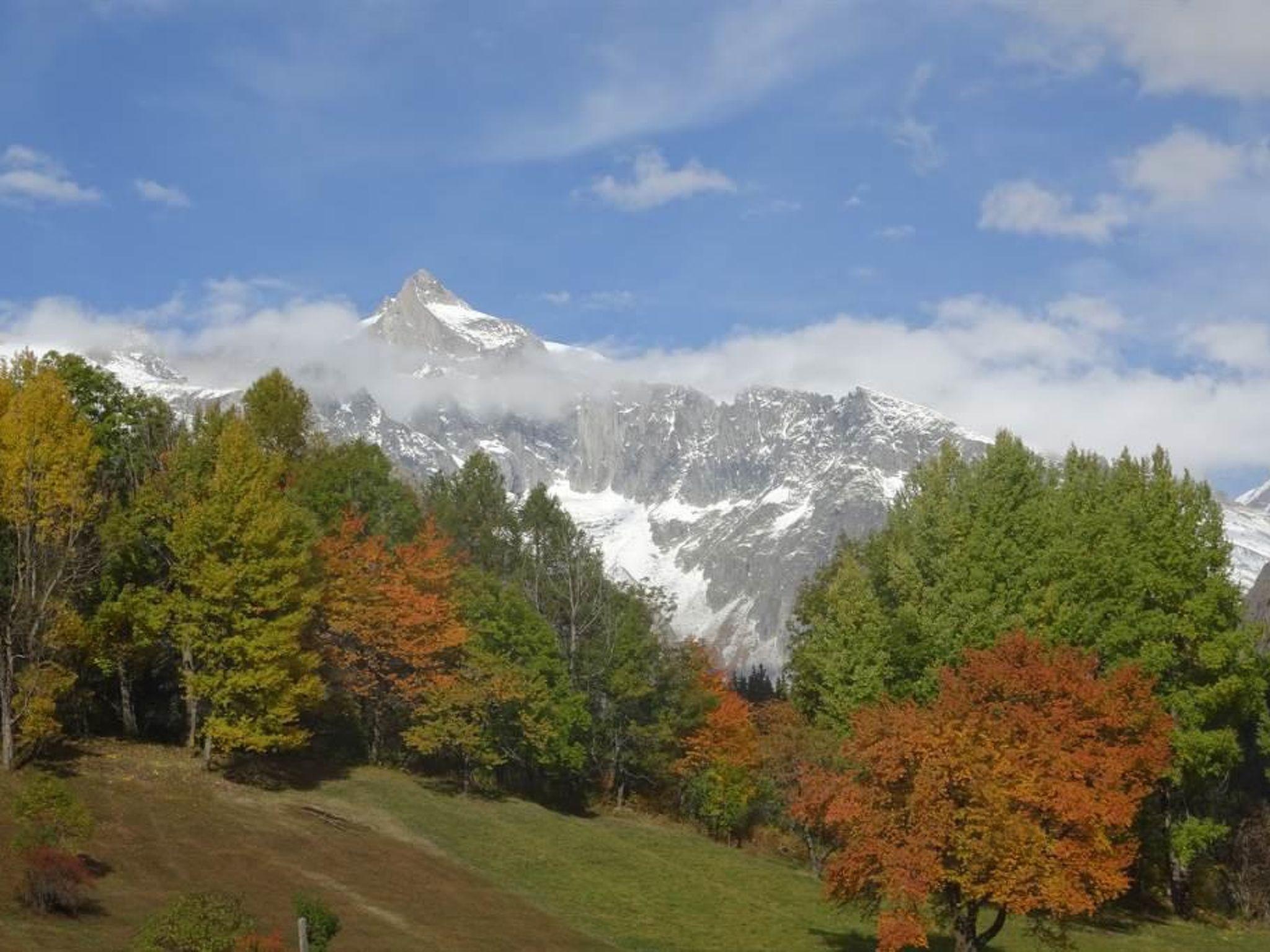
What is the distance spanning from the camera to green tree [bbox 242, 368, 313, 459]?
93.0 metres

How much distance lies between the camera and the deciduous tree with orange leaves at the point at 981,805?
35.1 meters

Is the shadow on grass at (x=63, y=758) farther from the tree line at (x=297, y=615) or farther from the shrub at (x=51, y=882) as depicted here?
the shrub at (x=51, y=882)

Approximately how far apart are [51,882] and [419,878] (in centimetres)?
1532

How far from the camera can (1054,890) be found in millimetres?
34875

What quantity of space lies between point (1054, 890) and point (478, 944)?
16.8m

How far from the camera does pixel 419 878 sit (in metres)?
47.4

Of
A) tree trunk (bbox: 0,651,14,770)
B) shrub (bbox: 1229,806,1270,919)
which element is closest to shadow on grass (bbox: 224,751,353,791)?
tree trunk (bbox: 0,651,14,770)

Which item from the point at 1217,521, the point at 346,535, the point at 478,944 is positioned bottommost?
the point at 478,944

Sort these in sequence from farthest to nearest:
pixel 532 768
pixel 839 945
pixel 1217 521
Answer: pixel 532 768 → pixel 1217 521 → pixel 839 945

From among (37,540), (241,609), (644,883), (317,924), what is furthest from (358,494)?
(317,924)

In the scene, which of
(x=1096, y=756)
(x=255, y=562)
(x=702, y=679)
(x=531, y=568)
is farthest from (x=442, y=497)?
(x=1096, y=756)

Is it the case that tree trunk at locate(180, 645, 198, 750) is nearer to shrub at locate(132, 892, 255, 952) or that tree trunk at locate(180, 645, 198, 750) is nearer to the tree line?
the tree line

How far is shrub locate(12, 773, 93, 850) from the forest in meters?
0.09

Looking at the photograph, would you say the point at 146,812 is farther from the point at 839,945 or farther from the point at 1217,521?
the point at 1217,521
